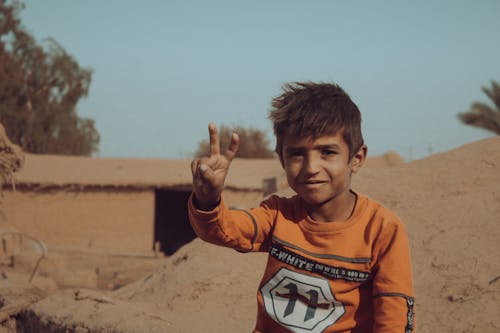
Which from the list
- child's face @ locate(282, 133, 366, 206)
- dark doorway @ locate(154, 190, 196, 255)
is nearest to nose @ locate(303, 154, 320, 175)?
child's face @ locate(282, 133, 366, 206)

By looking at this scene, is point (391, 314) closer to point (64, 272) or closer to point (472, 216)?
point (472, 216)

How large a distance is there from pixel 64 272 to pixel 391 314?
28.1 feet

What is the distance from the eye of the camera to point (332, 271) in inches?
72.2

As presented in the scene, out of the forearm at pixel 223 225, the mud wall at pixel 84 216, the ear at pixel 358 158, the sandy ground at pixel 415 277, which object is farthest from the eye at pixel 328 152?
the mud wall at pixel 84 216

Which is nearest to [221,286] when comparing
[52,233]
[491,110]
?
[491,110]

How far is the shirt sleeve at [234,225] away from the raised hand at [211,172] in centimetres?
5

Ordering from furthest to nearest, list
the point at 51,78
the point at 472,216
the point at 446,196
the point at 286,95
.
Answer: the point at 51,78
the point at 446,196
the point at 472,216
the point at 286,95

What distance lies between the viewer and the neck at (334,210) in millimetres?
1915

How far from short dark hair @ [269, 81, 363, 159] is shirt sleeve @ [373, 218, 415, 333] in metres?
0.31

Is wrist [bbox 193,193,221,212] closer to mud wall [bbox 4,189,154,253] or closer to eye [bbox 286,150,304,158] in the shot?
eye [bbox 286,150,304,158]

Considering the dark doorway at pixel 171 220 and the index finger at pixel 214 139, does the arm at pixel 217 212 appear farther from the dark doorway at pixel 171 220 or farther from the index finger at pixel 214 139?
the dark doorway at pixel 171 220

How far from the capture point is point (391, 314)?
1754 millimetres

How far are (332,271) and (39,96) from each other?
27454 millimetres

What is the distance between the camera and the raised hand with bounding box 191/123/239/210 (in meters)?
1.67
